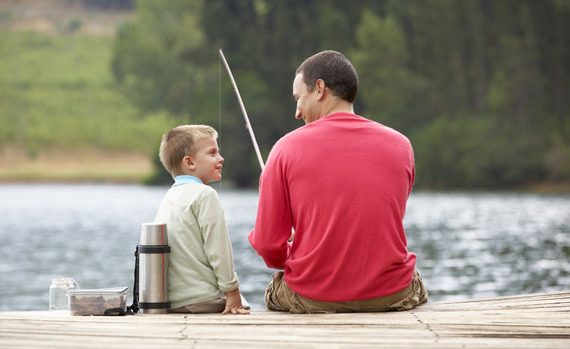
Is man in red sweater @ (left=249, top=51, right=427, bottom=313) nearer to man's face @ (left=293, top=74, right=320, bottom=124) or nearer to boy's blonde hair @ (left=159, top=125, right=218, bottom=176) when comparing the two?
man's face @ (left=293, top=74, right=320, bottom=124)

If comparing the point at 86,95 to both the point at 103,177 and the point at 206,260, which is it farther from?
the point at 206,260

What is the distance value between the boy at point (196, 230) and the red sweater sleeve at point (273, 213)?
0.16 metres

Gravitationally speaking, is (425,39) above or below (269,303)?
above

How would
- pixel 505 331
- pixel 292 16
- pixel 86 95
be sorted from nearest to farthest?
pixel 505 331
pixel 292 16
pixel 86 95

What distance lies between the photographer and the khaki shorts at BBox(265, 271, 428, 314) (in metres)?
4.14

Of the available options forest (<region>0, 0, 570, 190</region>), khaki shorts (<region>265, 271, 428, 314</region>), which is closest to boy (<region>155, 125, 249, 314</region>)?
khaki shorts (<region>265, 271, 428, 314</region>)

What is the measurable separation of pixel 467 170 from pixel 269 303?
45.9m

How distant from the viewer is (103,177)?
75562 millimetres

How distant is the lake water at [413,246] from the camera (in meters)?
17.2

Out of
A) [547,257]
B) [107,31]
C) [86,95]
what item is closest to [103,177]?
[86,95]

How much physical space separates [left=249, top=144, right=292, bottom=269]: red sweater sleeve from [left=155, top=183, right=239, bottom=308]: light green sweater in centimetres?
15

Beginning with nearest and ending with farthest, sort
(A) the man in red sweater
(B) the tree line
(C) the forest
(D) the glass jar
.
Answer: (A) the man in red sweater
(D) the glass jar
(C) the forest
(B) the tree line

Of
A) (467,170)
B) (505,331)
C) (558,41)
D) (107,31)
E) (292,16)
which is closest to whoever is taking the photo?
(505,331)

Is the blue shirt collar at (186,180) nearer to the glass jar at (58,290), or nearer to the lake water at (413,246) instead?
the glass jar at (58,290)
